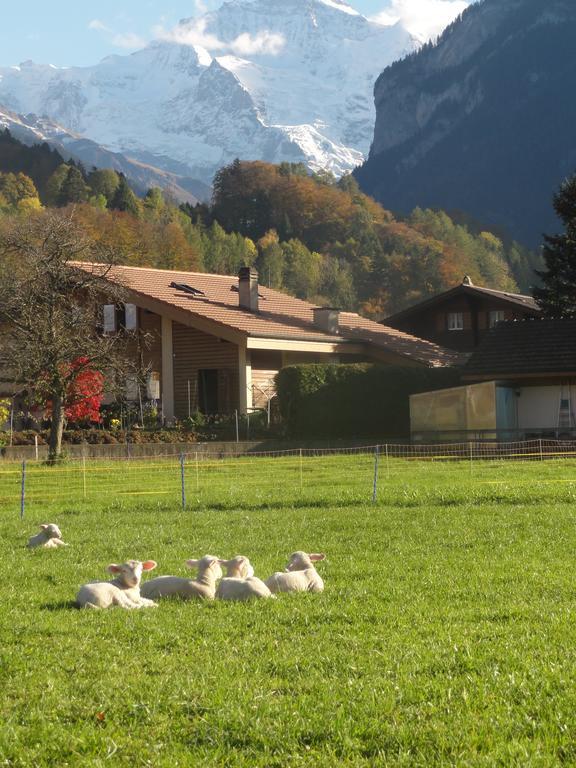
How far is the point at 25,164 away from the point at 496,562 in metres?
138

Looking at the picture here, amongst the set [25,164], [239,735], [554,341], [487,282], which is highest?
[25,164]

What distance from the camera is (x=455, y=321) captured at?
62.4m

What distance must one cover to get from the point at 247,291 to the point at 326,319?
3.67 m

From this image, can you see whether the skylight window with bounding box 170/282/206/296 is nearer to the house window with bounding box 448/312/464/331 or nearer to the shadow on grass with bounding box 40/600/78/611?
the house window with bounding box 448/312/464/331

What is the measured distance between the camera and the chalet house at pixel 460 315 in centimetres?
6088

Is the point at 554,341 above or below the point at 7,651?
above

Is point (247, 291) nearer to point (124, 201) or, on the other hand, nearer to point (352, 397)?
point (352, 397)

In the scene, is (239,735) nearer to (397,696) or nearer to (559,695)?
(397,696)

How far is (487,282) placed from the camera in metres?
114

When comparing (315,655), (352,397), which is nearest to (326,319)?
(352,397)

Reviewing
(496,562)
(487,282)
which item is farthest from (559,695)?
(487,282)

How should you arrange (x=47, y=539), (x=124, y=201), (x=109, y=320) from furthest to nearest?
(x=124, y=201) < (x=109, y=320) < (x=47, y=539)

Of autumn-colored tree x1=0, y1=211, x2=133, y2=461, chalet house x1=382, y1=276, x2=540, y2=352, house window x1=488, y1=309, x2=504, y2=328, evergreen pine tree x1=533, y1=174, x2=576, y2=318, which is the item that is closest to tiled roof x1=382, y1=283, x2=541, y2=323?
chalet house x1=382, y1=276, x2=540, y2=352

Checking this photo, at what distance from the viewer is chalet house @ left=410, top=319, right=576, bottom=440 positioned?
38.4 meters
